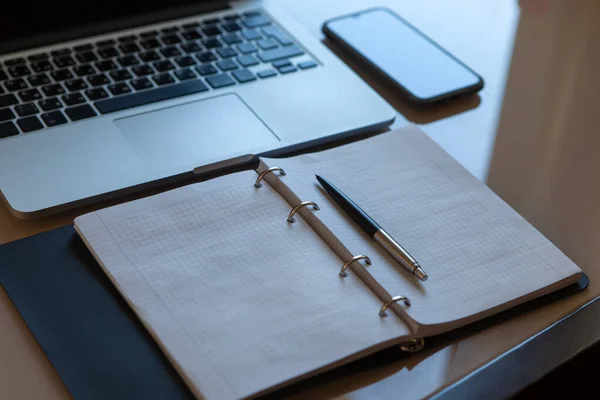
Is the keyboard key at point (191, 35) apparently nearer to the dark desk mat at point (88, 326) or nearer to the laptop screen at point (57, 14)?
the laptop screen at point (57, 14)

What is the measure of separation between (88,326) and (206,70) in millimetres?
388

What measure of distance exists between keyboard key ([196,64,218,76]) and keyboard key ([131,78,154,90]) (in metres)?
0.06

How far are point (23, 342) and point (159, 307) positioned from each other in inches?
4.2

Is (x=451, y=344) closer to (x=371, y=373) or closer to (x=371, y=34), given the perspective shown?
(x=371, y=373)

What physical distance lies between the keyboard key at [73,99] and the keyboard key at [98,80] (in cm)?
3

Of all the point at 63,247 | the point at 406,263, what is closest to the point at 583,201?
the point at 406,263

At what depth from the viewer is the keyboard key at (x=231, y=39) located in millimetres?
956

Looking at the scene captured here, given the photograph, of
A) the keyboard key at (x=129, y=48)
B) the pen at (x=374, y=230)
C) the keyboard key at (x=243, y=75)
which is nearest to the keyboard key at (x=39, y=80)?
the keyboard key at (x=129, y=48)

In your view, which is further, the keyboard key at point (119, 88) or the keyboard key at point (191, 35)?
the keyboard key at point (191, 35)

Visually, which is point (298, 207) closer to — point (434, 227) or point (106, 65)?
point (434, 227)

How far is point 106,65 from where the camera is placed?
894 mm

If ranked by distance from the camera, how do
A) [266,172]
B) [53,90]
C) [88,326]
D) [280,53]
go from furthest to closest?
[280,53] < [53,90] < [266,172] < [88,326]

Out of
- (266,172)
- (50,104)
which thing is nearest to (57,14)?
(50,104)

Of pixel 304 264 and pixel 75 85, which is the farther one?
pixel 75 85
